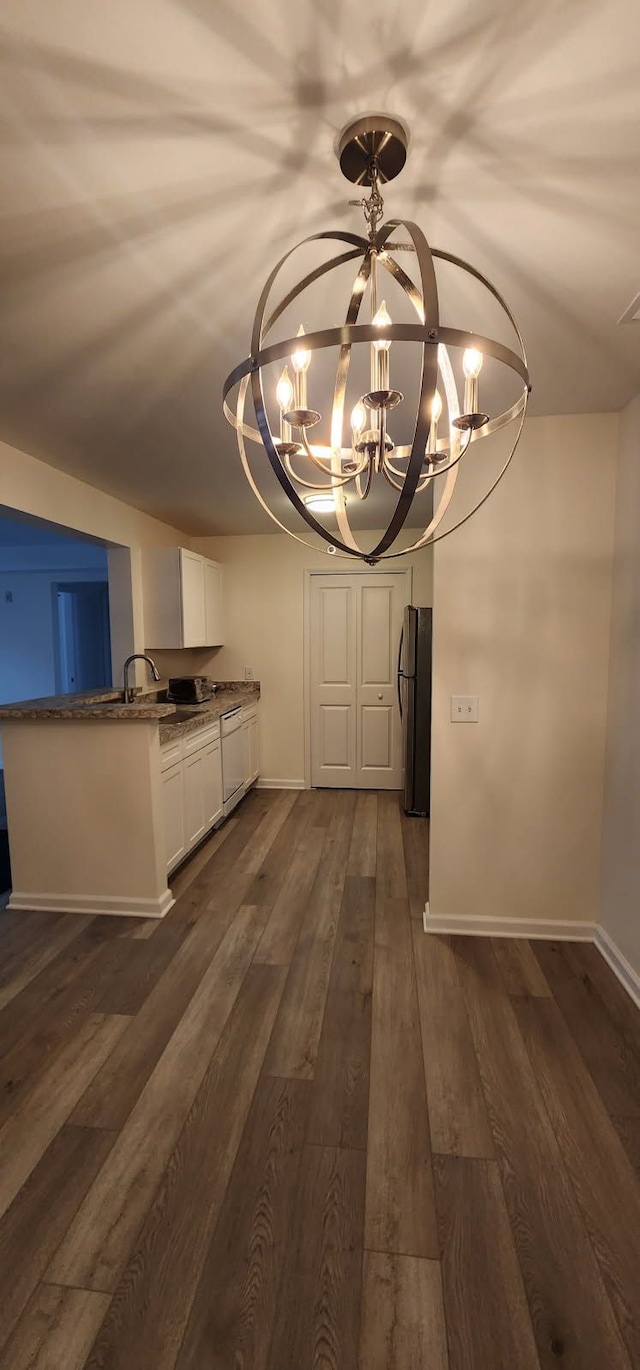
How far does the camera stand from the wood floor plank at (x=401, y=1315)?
110 centimetres

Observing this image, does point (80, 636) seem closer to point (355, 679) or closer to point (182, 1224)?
point (355, 679)

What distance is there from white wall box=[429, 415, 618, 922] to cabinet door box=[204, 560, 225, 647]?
254 cm

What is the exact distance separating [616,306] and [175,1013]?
282cm

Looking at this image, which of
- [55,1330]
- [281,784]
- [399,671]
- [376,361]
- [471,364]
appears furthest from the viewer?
[281,784]

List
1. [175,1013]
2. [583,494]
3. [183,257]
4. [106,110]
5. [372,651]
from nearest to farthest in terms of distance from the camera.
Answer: [106,110] < [183,257] < [175,1013] < [583,494] < [372,651]

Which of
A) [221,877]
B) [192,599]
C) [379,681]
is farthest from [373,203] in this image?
[379,681]

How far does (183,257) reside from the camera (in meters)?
1.35

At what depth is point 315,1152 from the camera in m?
1.54

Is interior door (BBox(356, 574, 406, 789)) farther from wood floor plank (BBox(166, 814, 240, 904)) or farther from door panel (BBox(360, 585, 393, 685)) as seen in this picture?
wood floor plank (BBox(166, 814, 240, 904))

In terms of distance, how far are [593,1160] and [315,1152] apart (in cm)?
78

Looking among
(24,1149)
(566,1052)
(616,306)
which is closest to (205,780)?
(24,1149)

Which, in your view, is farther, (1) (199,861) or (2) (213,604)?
(2) (213,604)

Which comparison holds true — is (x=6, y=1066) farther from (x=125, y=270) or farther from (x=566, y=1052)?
(x=125, y=270)

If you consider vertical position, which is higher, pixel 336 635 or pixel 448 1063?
pixel 336 635
